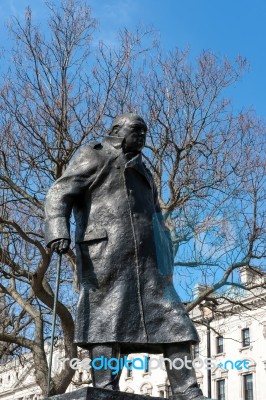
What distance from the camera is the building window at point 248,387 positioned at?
130 ft

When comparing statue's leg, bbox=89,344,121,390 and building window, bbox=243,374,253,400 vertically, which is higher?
building window, bbox=243,374,253,400

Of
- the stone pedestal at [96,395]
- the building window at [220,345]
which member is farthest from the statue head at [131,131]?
the building window at [220,345]

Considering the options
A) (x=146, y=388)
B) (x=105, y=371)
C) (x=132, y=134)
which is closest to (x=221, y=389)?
(x=146, y=388)

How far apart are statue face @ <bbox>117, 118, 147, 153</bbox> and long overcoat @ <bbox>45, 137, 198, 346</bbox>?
8 cm

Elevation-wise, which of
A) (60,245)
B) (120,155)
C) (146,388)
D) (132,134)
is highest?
(146,388)

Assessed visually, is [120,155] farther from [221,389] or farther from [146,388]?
[146,388]

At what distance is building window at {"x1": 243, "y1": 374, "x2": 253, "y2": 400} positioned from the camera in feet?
130

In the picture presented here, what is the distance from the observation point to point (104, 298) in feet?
16.4

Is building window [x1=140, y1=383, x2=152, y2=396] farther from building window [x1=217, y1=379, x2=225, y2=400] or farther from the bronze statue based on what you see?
the bronze statue

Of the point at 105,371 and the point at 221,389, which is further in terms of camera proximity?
the point at 221,389

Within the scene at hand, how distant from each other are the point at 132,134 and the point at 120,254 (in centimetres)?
108

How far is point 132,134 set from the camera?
5.58m

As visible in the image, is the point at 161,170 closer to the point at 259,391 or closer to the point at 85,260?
the point at 85,260

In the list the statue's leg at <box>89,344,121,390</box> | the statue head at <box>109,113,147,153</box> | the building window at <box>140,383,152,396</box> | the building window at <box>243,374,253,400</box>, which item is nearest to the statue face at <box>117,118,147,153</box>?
the statue head at <box>109,113,147,153</box>
